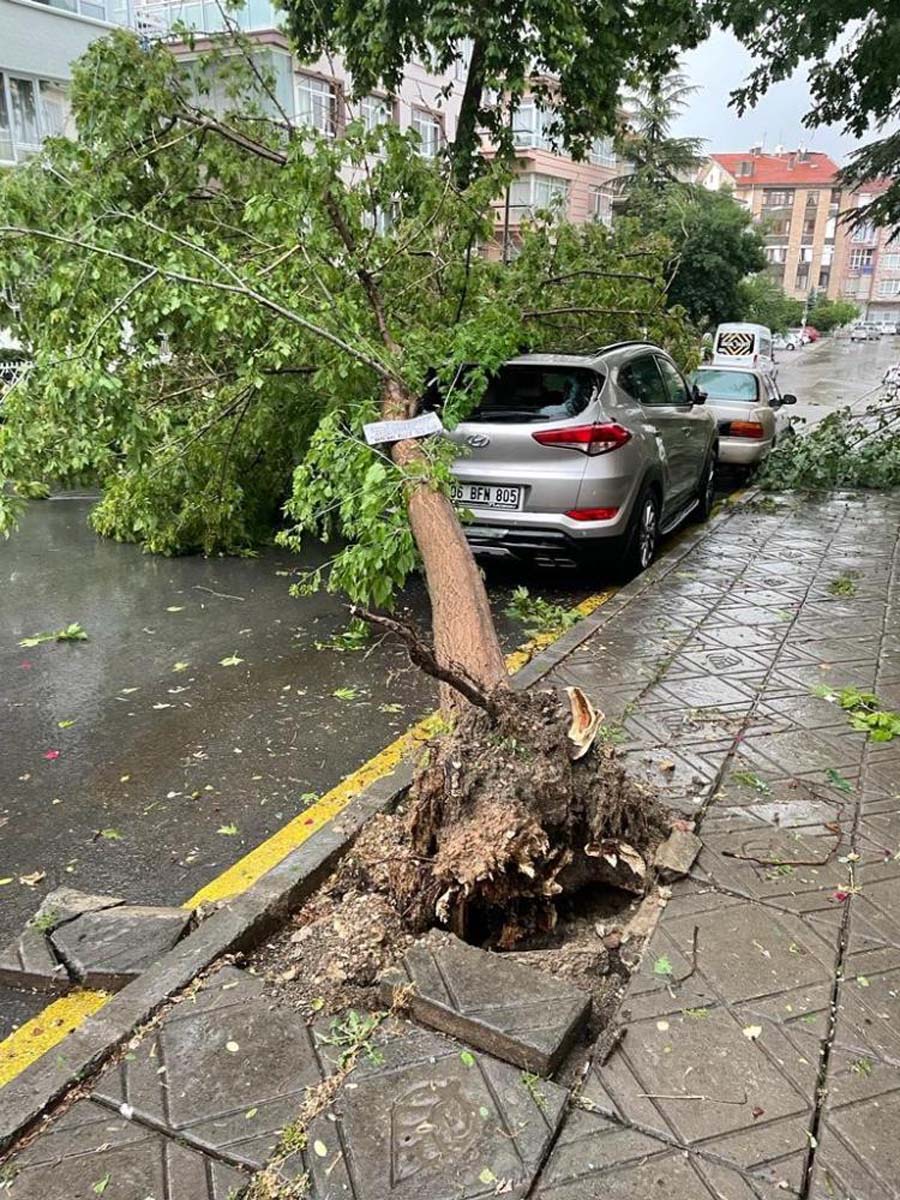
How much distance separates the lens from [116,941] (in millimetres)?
2961

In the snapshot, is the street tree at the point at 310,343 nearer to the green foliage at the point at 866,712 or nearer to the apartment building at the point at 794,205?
the green foliage at the point at 866,712

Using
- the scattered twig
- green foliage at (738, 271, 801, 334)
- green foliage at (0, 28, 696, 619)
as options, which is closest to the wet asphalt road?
the scattered twig

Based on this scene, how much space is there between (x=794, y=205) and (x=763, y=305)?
6658 cm

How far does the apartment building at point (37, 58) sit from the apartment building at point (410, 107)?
1.37m

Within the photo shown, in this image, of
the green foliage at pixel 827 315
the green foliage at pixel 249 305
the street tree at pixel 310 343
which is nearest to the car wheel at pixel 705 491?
the green foliage at pixel 249 305

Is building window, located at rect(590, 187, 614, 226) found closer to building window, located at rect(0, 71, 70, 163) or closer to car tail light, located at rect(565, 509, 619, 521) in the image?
building window, located at rect(0, 71, 70, 163)

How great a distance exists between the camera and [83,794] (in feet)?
13.4

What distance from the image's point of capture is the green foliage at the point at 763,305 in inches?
1507

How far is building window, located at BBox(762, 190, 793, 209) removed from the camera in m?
102

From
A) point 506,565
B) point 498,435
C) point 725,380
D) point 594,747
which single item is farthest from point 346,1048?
point 725,380

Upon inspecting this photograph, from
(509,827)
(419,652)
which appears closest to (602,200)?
(419,652)

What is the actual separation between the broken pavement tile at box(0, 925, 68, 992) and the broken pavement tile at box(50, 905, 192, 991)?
0.03 m

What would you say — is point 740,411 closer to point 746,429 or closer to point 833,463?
point 746,429

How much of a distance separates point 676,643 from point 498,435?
2007mm
